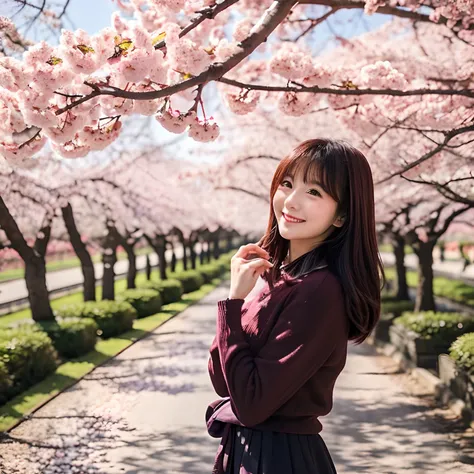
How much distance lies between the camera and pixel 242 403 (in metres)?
1.86

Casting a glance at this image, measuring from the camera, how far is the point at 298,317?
1859 mm

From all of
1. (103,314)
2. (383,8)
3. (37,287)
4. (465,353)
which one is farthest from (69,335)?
(383,8)

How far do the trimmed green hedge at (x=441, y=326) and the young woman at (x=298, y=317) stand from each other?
8320 mm

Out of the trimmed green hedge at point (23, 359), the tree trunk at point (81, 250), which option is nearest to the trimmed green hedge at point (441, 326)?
the trimmed green hedge at point (23, 359)

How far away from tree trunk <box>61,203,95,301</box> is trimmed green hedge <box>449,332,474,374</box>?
26.4 feet

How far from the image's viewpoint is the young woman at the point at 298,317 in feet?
6.08

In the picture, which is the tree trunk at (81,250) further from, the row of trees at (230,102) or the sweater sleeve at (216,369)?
the sweater sleeve at (216,369)

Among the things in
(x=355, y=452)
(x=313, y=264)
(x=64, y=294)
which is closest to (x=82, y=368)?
(x=355, y=452)

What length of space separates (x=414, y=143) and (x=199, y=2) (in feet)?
22.0

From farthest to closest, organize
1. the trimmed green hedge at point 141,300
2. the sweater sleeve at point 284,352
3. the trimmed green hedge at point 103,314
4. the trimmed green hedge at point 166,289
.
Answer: the trimmed green hedge at point 166,289
the trimmed green hedge at point 141,300
the trimmed green hedge at point 103,314
the sweater sleeve at point 284,352

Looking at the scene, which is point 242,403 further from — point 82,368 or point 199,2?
point 82,368

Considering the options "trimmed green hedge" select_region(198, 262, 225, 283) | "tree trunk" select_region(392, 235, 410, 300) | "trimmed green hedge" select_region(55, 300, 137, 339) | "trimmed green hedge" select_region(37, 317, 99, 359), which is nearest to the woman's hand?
"trimmed green hedge" select_region(37, 317, 99, 359)

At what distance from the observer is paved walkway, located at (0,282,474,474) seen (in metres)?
5.87

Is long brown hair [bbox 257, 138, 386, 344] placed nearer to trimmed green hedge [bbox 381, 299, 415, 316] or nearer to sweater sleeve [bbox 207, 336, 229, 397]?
sweater sleeve [bbox 207, 336, 229, 397]
